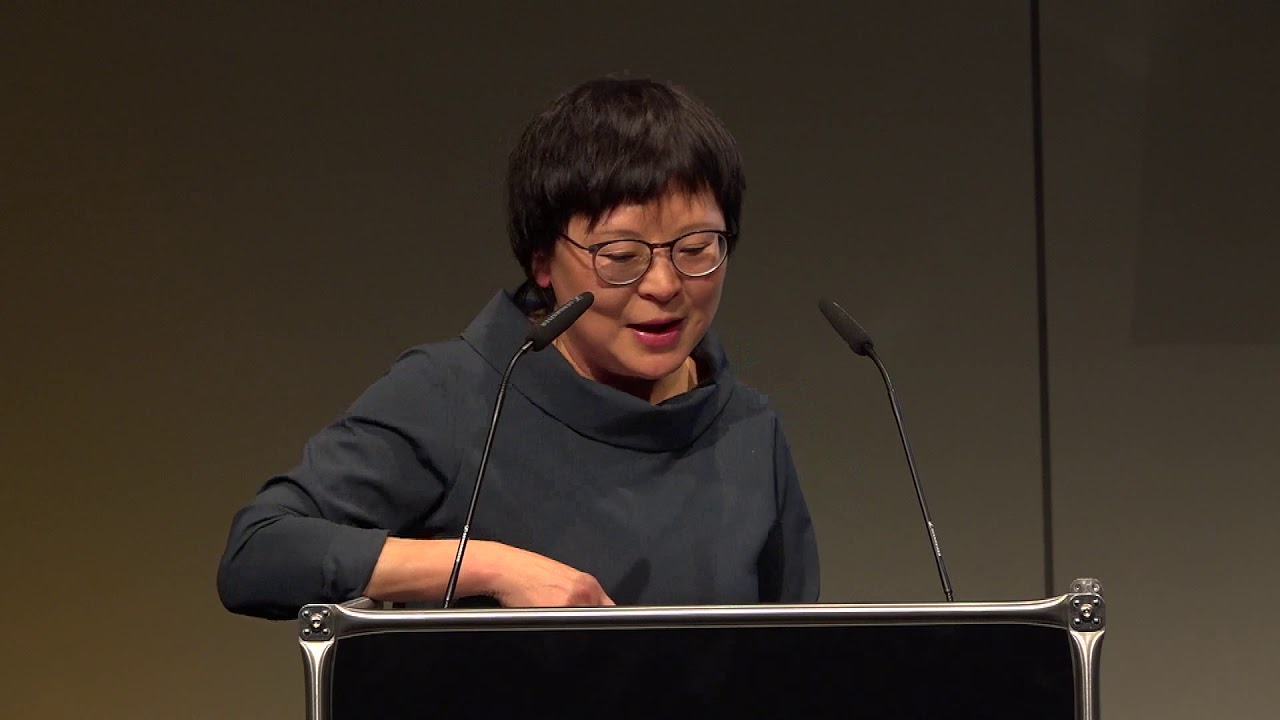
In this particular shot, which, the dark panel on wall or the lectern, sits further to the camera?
the dark panel on wall

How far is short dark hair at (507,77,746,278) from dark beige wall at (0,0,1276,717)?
1286 mm

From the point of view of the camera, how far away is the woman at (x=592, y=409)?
Answer: 133 cm

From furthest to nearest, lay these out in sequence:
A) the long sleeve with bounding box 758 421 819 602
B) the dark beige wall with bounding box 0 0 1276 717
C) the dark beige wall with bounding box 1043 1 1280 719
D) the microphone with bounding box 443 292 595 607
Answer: the dark beige wall with bounding box 1043 1 1280 719 → the dark beige wall with bounding box 0 0 1276 717 → the long sleeve with bounding box 758 421 819 602 → the microphone with bounding box 443 292 595 607

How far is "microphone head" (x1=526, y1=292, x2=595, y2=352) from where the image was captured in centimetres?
118

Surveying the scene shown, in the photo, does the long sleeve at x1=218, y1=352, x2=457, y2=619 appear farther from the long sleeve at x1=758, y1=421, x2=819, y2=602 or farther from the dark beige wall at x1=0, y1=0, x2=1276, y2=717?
the dark beige wall at x1=0, y1=0, x2=1276, y2=717

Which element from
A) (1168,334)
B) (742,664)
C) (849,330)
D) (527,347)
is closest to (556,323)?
(527,347)

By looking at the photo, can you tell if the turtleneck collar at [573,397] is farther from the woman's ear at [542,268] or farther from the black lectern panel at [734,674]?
the black lectern panel at [734,674]

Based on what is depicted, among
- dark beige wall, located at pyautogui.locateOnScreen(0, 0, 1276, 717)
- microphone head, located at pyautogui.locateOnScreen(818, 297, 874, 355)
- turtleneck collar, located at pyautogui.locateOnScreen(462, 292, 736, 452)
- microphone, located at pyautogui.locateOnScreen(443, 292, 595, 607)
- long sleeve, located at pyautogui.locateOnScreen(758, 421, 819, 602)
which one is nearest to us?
microphone, located at pyautogui.locateOnScreen(443, 292, 595, 607)

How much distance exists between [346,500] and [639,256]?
0.34 m

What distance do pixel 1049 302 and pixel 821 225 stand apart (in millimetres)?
471

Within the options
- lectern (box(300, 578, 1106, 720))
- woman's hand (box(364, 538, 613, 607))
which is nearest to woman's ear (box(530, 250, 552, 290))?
woman's hand (box(364, 538, 613, 607))

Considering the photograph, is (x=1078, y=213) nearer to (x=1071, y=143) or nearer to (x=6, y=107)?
(x=1071, y=143)

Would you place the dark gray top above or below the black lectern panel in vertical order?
above

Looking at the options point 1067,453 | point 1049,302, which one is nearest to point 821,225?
point 1049,302
